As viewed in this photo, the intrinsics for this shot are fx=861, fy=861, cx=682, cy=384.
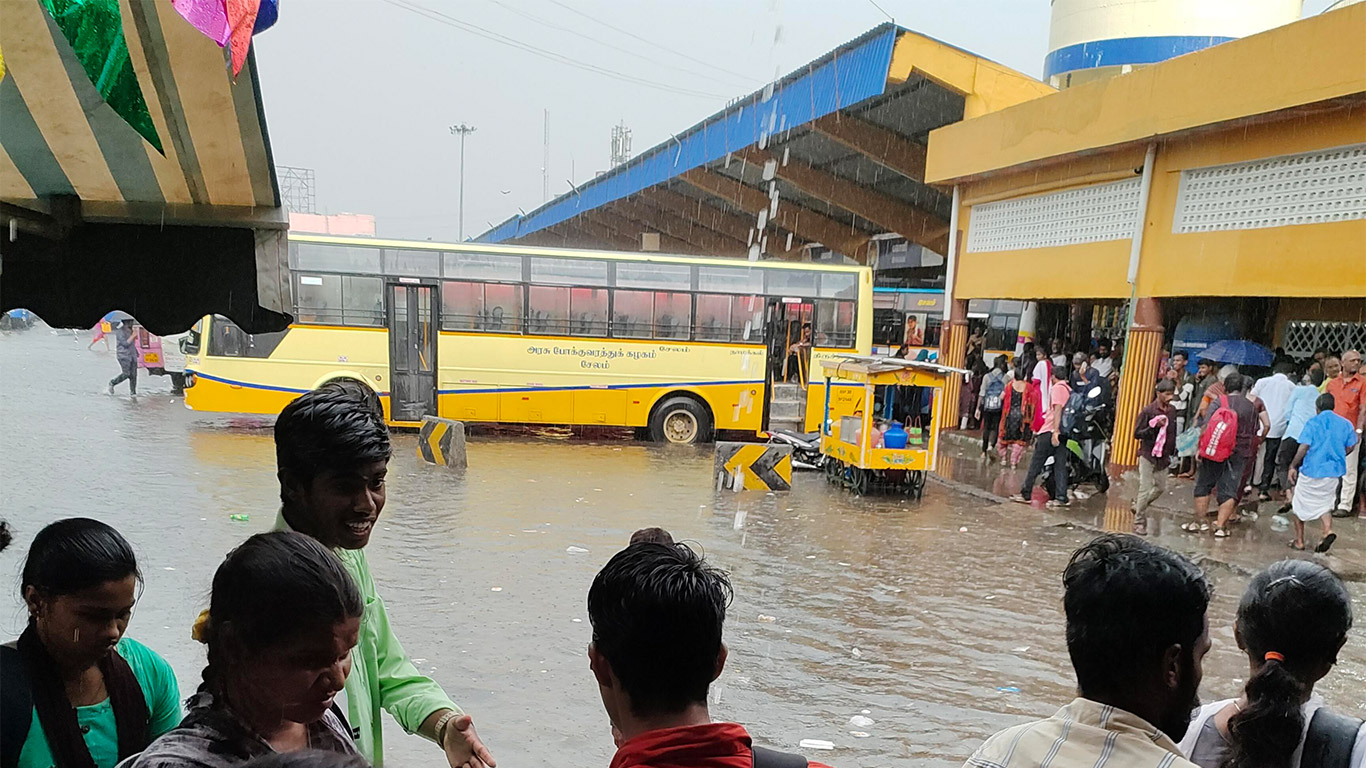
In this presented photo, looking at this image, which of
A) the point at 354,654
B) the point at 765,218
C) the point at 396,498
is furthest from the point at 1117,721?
the point at 765,218

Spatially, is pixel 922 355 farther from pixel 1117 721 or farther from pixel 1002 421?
pixel 1117 721

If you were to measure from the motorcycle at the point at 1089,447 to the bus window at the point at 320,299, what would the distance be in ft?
35.6

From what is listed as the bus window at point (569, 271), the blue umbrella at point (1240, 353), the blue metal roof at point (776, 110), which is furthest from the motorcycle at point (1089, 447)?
the bus window at point (569, 271)

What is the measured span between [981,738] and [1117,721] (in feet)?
10.6

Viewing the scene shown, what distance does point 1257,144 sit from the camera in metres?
9.76

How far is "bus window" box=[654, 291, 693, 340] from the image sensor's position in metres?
14.8

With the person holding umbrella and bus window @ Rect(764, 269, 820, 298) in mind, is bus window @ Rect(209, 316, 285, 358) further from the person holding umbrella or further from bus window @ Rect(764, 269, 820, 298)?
bus window @ Rect(764, 269, 820, 298)

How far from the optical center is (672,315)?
48.6 ft

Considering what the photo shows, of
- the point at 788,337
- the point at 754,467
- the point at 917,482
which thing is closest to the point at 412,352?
the point at 788,337

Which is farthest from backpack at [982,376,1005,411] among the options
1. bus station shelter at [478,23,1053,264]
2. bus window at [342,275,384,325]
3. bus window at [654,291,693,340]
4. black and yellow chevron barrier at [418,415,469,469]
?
bus window at [342,275,384,325]

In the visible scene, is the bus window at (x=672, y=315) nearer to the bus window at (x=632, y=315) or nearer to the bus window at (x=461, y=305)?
the bus window at (x=632, y=315)

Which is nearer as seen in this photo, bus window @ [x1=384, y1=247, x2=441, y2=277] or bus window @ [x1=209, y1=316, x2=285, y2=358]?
bus window @ [x1=209, y1=316, x2=285, y2=358]

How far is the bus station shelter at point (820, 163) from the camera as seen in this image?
575 inches

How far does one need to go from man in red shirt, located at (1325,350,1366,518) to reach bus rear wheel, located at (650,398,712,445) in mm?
8761
